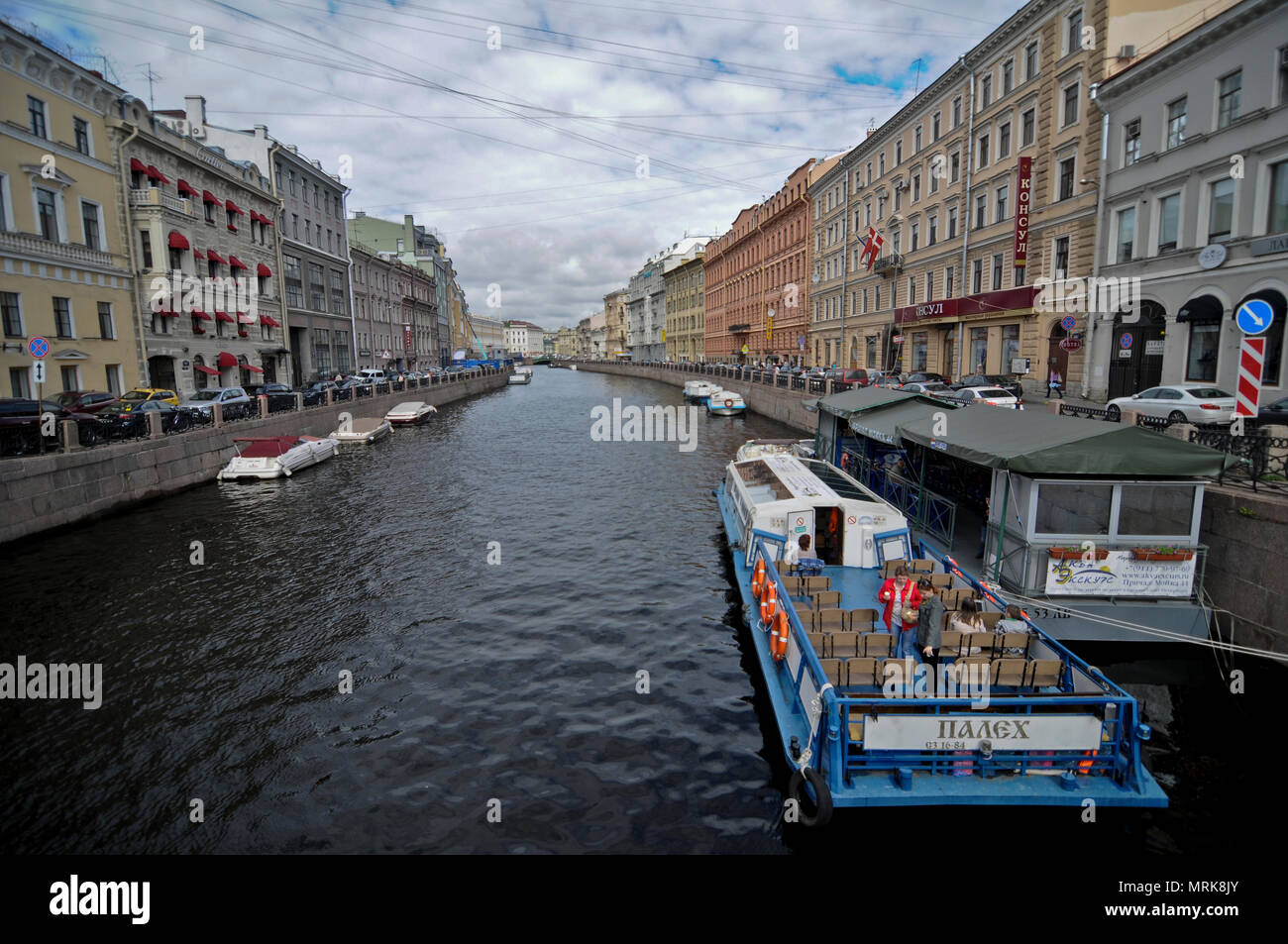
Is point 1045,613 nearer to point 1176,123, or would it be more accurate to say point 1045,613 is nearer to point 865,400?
point 865,400

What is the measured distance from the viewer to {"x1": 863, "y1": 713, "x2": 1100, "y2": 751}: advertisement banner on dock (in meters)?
6.54

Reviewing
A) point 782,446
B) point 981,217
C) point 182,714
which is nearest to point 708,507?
point 782,446

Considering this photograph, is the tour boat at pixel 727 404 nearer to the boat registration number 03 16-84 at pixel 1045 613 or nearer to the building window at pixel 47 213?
the building window at pixel 47 213

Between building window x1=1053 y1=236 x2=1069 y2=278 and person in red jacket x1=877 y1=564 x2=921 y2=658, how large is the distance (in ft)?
92.7

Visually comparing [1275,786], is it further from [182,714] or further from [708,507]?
[708,507]

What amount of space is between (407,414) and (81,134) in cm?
1968

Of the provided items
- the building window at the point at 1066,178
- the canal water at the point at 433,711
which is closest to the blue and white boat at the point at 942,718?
the canal water at the point at 433,711

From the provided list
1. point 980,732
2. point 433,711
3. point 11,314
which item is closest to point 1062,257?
point 980,732

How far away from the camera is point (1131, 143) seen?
89.4 ft

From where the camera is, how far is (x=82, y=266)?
96.3 feet

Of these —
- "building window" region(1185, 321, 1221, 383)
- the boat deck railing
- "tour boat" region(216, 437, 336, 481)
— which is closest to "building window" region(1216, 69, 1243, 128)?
"building window" region(1185, 321, 1221, 383)
